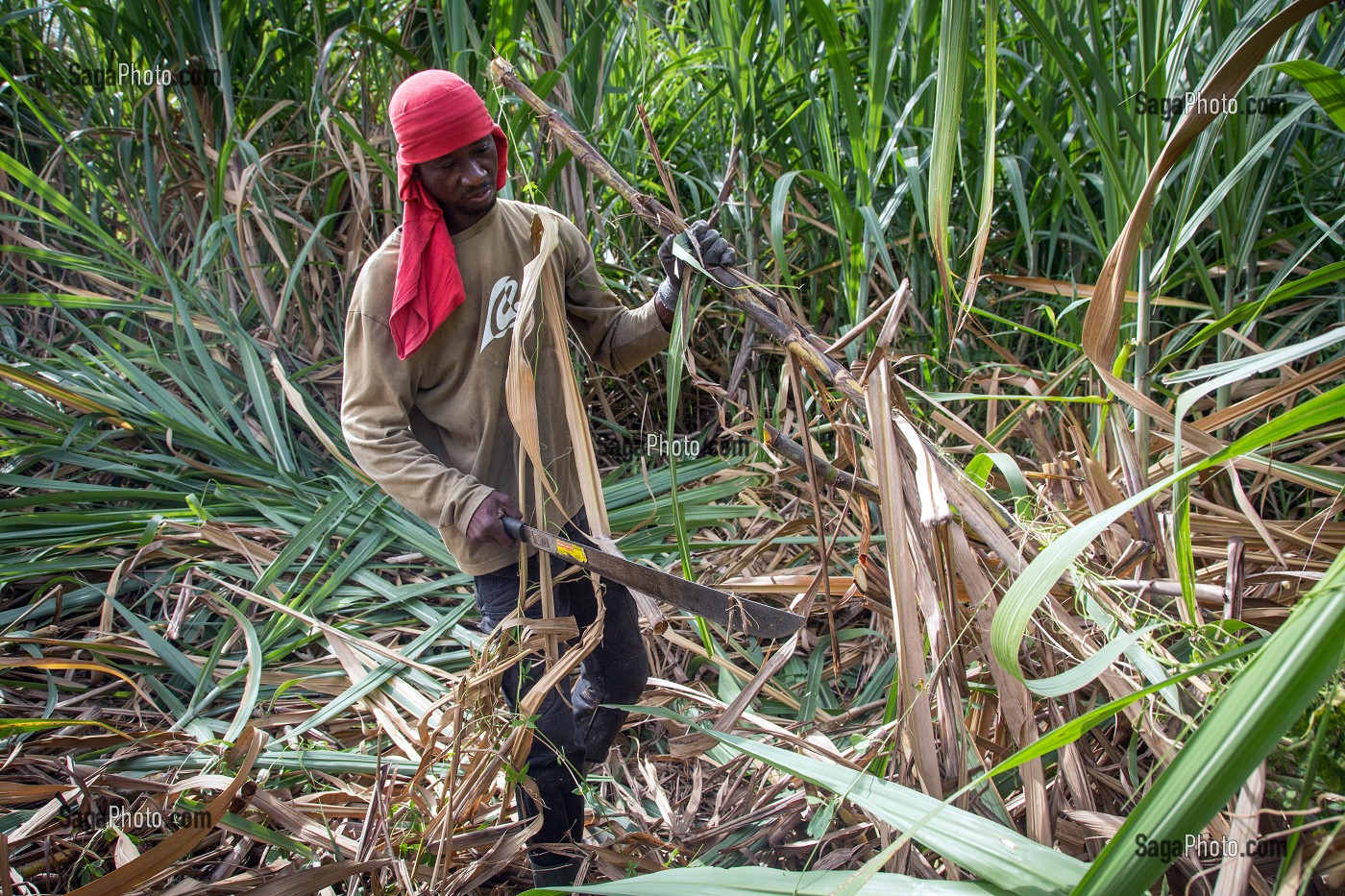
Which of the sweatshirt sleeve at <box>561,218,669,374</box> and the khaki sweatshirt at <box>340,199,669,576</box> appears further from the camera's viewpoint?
the sweatshirt sleeve at <box>561,218,669,374</box>

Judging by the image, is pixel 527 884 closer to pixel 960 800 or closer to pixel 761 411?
pixel 960 800

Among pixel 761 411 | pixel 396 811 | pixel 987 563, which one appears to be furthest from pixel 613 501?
pixel 987 563

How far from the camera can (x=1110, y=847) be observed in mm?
644

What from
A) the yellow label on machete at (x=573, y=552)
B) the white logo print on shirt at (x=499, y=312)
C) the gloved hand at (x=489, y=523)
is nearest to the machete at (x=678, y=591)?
the yellow label on machete at (x=573, y=552)

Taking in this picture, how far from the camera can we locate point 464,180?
1630 mm

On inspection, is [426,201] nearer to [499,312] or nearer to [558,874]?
[499,312]

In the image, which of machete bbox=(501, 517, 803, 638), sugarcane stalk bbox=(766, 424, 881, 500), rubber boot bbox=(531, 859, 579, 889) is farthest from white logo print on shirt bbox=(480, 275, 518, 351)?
rubber boot bbox=(531, 859, 579, 889)

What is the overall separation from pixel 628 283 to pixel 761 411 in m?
0.57

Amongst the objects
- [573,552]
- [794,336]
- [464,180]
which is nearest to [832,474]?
[794,336]

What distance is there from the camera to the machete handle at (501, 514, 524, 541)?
152 centimetres

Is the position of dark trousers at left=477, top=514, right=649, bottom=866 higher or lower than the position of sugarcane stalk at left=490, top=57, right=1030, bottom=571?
lower

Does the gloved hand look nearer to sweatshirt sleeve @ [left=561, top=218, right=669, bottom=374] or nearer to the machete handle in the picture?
the machete handle

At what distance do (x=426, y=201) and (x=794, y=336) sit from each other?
2.71 feet

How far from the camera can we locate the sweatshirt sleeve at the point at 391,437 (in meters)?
1.60
